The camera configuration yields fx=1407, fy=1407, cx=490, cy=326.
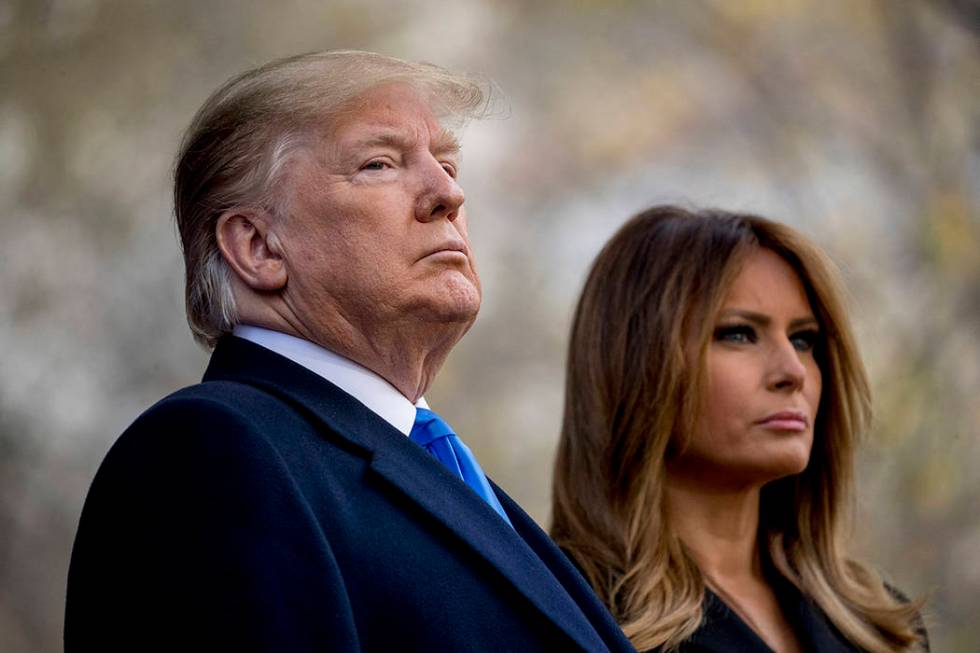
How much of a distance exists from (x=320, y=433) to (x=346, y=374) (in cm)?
19

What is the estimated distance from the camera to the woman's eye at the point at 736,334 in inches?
138

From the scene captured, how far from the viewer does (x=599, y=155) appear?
19.2 ft

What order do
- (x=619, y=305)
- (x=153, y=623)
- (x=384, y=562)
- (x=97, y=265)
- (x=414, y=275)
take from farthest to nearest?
(x=97, y=265) < (x=619, y=305) < (x=414, y=275) < (x=384, y=562) < (x=153, y=623)

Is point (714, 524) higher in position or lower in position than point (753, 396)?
lower

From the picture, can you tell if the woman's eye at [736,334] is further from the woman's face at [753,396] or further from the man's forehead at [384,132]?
the man's forehead at [384,132]

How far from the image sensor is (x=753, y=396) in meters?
3.43

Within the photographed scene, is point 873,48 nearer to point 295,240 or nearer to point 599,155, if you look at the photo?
point 599,155

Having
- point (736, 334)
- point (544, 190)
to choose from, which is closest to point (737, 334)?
point (736, 334)

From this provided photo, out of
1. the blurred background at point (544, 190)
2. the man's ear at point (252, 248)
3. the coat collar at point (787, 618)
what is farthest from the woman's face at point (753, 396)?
the man's ear at point (252, 248)

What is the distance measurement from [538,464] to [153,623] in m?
3.78

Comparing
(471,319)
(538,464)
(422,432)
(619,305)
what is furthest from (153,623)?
(538,464)

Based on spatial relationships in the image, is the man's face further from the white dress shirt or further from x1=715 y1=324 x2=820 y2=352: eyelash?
x1=715 y1=324 x2=820 y2=352: eyelash

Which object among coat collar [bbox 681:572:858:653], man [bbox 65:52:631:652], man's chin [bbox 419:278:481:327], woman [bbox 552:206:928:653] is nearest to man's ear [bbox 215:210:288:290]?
man [bbox 65:52:631:652]

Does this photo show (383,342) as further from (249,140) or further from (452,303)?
(249,140)
